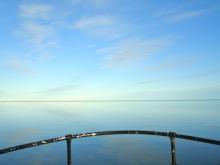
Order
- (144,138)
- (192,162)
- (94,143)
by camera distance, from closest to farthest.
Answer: (192,162) → (94,143) → (144,138)

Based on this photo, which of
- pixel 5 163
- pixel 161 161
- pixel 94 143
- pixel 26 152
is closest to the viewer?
pixel 161 161

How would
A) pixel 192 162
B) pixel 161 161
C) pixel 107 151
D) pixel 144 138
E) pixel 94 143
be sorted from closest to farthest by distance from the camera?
pixel 192 162 → pixel 161 161 → pixel 107 151 → pixel 94 143 → pixel 144 138

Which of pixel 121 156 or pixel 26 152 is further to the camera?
pixel 26 152

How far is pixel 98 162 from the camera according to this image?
34.1 meters

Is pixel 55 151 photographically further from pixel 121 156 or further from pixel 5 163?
pixel 121 156

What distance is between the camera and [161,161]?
33.3 m

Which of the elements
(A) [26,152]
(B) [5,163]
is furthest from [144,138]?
(B) [5,163]

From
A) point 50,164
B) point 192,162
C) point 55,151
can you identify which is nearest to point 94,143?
point 55,151

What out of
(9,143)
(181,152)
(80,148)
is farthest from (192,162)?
(9,143)

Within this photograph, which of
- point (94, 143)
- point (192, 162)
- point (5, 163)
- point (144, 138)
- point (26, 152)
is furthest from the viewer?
point (144, 138)

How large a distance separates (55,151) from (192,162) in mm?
20628

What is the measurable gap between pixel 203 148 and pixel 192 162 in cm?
745

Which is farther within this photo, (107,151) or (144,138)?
(144,138)

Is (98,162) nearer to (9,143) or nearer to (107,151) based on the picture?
(107,151)
